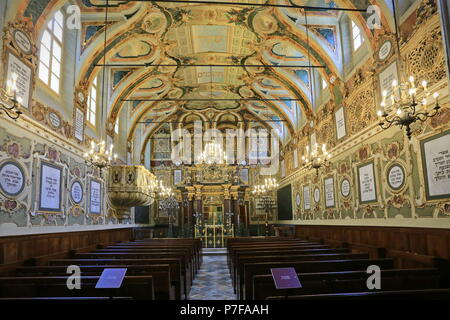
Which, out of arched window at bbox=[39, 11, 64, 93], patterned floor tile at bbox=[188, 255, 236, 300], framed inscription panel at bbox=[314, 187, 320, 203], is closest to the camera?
patterned floor tile at bbox=[188, 255, 236, 300]

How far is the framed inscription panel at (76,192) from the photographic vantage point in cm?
1000

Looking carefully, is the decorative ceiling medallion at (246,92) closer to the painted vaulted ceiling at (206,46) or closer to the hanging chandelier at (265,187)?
the painted vaulted ceiling at (206,46)

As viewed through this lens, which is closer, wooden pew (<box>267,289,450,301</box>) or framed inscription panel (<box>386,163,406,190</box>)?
wooden pew (<box>267,289,450,301</box>)

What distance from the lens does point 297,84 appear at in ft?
48.4

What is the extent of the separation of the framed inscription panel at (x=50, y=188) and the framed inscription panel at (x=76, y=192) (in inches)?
31.5

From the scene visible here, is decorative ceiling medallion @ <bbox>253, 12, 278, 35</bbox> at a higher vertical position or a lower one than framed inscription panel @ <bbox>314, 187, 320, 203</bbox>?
higher

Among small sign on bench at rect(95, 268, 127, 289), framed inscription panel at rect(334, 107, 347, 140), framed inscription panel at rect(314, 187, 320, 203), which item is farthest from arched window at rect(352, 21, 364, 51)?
small sign on bench at rect(95, 268, 127, 289)

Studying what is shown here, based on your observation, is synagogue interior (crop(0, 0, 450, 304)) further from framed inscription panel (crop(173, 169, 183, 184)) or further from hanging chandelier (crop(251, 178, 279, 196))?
framed inscription panel (crop(173, 169, 183, 184))

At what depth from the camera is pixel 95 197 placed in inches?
471

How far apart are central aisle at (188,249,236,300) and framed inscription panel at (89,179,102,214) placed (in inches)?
178

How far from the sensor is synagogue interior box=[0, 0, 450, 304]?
5094mm

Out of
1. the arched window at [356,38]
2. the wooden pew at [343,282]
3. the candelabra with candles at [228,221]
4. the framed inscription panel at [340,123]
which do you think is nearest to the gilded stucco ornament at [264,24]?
the arched window at [356,38]
